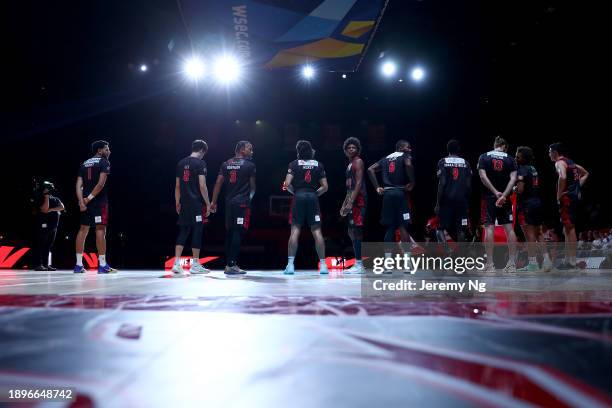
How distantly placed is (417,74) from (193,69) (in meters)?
6.46

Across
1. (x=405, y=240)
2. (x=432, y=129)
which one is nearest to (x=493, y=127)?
(x=432, y=129)

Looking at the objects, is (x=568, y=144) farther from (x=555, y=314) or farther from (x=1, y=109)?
(x=1, y=109)

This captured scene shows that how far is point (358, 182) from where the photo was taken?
536 centimetres

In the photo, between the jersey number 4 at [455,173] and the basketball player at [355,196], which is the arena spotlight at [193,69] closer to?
the basketball player at [355,196]

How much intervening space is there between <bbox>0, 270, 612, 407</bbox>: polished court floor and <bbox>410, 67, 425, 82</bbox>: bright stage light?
10.7 meters

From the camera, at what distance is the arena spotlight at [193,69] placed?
10588mm

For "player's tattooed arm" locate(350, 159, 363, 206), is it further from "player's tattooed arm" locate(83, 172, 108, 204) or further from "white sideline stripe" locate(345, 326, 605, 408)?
"white sideline stripe" locate(345, 326, 605, 408)

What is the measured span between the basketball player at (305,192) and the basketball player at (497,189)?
2.24 metres

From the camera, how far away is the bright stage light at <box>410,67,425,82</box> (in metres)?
11.8

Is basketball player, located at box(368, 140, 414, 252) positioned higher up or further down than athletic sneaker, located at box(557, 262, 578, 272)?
higher up

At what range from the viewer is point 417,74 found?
1201 centimetres

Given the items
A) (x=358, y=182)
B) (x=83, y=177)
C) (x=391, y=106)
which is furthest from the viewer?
(x=391, y=106)

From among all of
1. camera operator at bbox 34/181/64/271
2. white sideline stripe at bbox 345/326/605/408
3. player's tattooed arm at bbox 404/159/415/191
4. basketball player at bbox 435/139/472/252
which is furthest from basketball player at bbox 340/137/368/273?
camera operator at bbox 34/181/64/271

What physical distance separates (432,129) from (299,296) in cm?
1218
